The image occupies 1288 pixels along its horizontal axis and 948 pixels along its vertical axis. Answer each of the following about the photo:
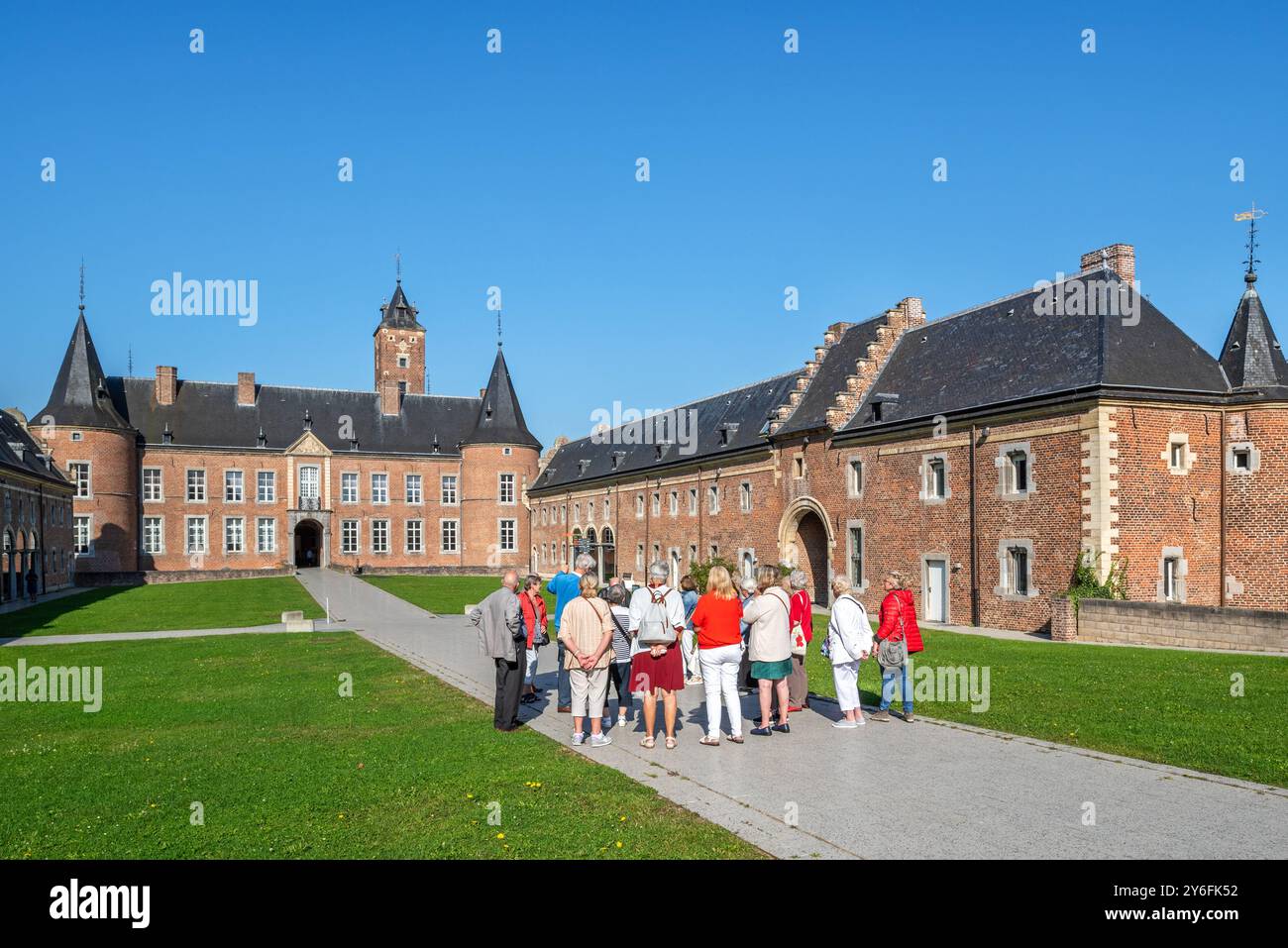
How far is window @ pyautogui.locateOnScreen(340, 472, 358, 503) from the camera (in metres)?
64.7

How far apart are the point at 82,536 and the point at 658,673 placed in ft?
181

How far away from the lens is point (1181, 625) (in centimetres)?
1970

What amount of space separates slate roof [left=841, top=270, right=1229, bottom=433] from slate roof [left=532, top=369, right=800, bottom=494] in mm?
7422

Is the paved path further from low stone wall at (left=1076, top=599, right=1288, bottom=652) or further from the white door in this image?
the white door

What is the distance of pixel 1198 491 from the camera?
24.6 m

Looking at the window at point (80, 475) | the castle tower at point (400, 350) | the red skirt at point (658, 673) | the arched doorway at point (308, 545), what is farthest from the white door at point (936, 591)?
the castle tower at point (400, 350)

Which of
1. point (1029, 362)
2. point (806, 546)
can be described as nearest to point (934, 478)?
point (1029, 362)

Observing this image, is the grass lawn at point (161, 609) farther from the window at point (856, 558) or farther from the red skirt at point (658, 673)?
the red skirt at point (658, 673)

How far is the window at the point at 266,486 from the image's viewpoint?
206 ft

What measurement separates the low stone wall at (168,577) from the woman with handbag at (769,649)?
50.9m

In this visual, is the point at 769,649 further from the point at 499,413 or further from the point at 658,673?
the point at 499,413

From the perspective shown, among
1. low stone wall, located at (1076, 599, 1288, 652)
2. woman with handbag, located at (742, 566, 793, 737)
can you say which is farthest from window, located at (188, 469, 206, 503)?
woman with handbag, located at (742, 566, 793, 737)
